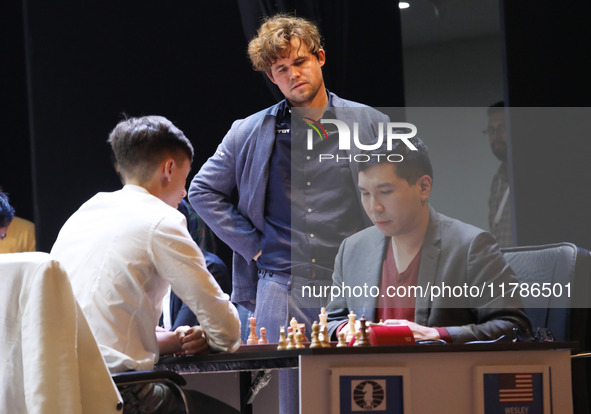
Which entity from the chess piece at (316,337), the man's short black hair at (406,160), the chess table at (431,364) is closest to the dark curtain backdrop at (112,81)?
the man's short black hair at (406,160)

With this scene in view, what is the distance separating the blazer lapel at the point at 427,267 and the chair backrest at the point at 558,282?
0.42 metres

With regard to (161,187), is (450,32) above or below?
above

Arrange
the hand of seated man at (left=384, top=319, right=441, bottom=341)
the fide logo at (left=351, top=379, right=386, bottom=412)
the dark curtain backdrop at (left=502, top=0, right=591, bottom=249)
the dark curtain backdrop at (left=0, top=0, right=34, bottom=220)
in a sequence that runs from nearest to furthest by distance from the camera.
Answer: the fide logo at (left=351, top=379, right=386, bottom=412) → the hand of seated man at (left=384, top=319, right=441, bottom=341) → the dark curtain backdrop at (left=502, top=0, right=591, bottom=249) → the dark curtain backdrop at (left=0, top=0, right=34, bottom=220)

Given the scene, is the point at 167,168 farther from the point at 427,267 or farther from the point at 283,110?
the point at 283,110

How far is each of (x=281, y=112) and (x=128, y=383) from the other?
6.37ft

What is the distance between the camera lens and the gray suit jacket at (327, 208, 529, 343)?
2.88m

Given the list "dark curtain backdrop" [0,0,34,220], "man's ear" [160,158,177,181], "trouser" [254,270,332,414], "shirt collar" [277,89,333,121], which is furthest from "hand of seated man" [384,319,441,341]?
"dark curtain backdrop" [0,0,34,220]

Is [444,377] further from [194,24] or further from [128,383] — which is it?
[194,24]

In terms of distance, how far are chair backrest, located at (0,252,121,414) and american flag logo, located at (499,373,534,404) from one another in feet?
3.16

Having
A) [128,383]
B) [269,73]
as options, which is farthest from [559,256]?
[128,383]

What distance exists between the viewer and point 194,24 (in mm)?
5516

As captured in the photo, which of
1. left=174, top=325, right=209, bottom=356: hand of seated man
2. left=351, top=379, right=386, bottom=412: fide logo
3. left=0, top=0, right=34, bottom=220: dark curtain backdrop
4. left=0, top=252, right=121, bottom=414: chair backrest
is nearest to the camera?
left=0, top=252, right=121, bottom=414: chair backrest

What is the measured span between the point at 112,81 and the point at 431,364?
371 cm

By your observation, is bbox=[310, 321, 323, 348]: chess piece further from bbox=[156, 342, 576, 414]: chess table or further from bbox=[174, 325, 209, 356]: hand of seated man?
bbox=[174, 325, 209, 356]: hand of seated man
